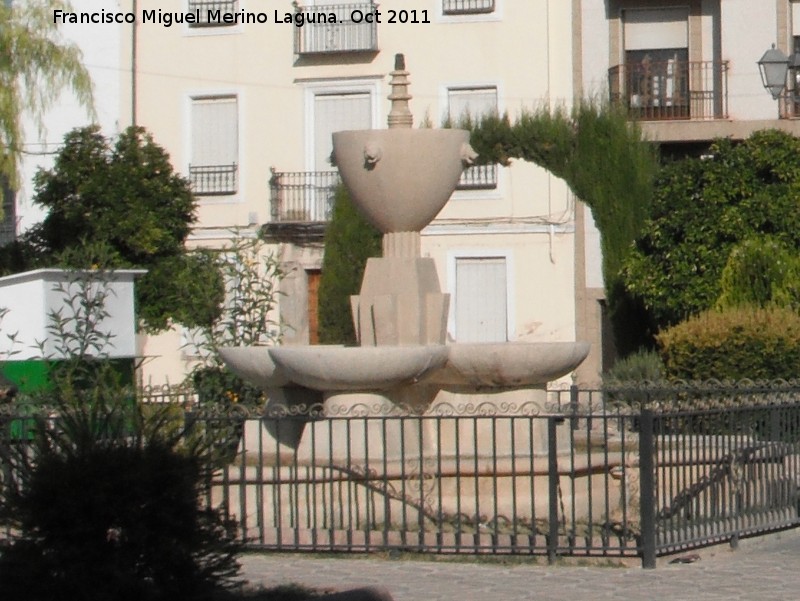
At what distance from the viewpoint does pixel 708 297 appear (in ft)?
77.6

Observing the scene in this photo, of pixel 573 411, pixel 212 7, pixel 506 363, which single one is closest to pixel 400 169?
pixel 506 363

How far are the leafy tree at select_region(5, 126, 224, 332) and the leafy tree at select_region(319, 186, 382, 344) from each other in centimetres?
219

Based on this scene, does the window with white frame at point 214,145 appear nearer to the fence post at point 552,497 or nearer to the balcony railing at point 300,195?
the balcony railing at point 300,195

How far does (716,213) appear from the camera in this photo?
77.6 feet

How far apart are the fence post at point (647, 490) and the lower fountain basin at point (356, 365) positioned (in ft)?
5.78

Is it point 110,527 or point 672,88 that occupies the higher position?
point 672,88

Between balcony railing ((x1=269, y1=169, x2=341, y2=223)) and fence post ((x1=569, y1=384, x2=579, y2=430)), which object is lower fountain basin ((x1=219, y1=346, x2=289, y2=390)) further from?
balcony railing ((x1=269, y1=169, x2=341, y2=223))

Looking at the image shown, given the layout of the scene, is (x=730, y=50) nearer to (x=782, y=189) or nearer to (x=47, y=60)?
(x=782, y=189)

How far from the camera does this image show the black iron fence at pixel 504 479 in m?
10.4

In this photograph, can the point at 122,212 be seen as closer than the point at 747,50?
Yes

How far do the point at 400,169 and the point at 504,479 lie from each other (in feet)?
8.03

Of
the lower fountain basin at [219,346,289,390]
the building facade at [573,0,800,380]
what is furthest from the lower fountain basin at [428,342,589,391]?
the building facade at [573,0,800,380]

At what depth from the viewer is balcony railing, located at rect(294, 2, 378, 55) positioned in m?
31.4

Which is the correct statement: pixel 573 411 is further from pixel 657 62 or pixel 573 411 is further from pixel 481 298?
pixel 481 298
